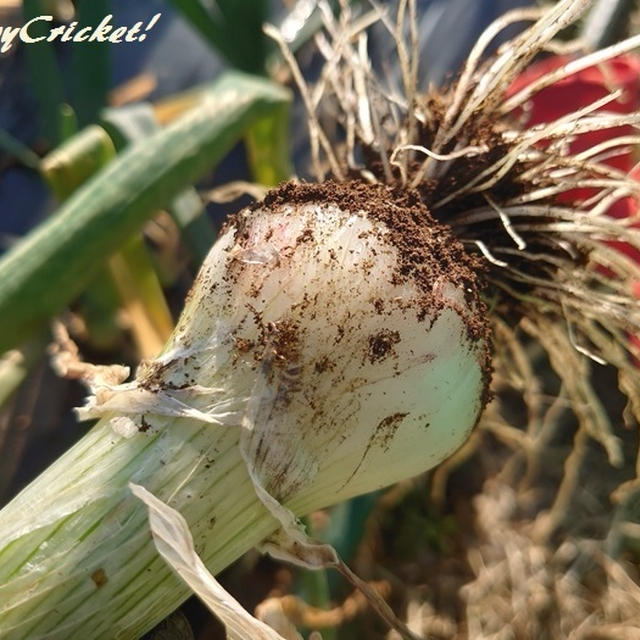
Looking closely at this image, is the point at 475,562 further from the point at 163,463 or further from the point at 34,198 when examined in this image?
the point at 34,198

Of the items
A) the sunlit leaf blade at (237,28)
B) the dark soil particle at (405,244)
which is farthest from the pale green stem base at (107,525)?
the sunlit leaf blade at (237,28)

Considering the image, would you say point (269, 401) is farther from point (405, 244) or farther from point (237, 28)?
point (237, 28)

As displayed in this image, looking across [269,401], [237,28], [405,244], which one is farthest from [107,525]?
[237,28]

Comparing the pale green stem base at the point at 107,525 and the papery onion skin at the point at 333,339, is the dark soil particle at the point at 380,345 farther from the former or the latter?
the pale green stem base at the point at 107,525

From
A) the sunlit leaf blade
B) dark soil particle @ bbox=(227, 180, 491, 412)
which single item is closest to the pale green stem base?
dark soil particle @ bbox=(227, 180, 491, 412)

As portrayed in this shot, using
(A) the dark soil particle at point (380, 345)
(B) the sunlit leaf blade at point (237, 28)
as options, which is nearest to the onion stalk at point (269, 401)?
(A) the dark soil particle at point (380, 345)

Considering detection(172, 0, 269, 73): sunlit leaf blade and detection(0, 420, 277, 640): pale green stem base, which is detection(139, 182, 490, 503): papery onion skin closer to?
detection(0, 420, 277, 640): pale green stem base

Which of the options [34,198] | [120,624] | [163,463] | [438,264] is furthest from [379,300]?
[34,198]

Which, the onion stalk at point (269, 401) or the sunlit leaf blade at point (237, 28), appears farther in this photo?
the sunlit leaf blade at point (237, 28)

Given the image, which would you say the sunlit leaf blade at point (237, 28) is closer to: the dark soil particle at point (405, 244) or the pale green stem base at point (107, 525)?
the dark soil particle at point (405, 244)

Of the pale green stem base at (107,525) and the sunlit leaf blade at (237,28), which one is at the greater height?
the sunlit leaf blade at (237,28)

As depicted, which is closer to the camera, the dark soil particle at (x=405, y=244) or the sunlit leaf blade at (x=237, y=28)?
the dark soil particle at (x=405, y=244)
